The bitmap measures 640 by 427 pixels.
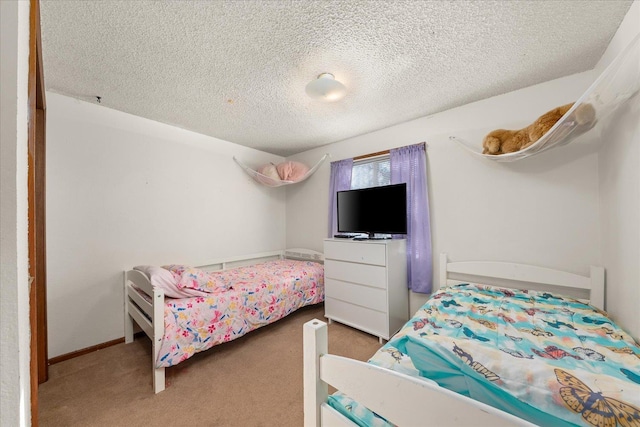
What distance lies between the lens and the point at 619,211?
147cm

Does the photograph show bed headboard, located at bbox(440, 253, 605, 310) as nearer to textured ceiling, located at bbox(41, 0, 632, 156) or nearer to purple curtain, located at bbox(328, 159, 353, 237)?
purple curtain, located at bbox(328, 159, 353, 237)

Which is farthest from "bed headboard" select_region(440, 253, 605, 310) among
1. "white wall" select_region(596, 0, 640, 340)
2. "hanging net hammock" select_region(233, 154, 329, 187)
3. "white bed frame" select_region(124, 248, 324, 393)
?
"hanging net hammock" select_region(233, 154, 329, 187)

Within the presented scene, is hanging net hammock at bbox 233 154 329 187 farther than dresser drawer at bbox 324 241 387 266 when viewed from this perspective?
Yes

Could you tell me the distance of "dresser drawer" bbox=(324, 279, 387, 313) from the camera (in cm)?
240

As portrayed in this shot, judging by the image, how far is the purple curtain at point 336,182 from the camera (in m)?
3.25

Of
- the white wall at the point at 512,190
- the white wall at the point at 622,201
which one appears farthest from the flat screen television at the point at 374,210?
the white wall at the point at 622,201

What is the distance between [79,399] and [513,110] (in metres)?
4.07

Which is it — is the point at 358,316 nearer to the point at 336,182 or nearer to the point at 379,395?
the point at 336,182

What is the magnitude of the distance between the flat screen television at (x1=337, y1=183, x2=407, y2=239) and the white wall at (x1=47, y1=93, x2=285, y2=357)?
1.66 metres

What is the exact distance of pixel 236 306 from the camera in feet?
7.20

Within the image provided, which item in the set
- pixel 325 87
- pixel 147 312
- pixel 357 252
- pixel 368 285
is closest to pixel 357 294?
pixel 368 285

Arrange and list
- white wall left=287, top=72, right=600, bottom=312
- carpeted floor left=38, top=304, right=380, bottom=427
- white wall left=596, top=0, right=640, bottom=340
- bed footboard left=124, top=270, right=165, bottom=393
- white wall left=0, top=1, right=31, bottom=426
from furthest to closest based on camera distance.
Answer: white wall left=287, top=72, right=600, bottom=312 → bed footboard left=124, top=270, right=165, bottom=393 → carpeted floor left=38, top=304, right=380, bottom=427 → white wall left=596, top=0, right=640, bottom=340 → white wall left=0, top=1, right=31, bottom=426

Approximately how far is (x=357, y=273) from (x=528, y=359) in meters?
1.65

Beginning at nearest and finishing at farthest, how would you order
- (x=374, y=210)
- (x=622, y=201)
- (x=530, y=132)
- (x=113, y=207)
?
(x=622, y=201) < (x=530, y=132) < (x=113, y=207) < (x=374, y=210)
